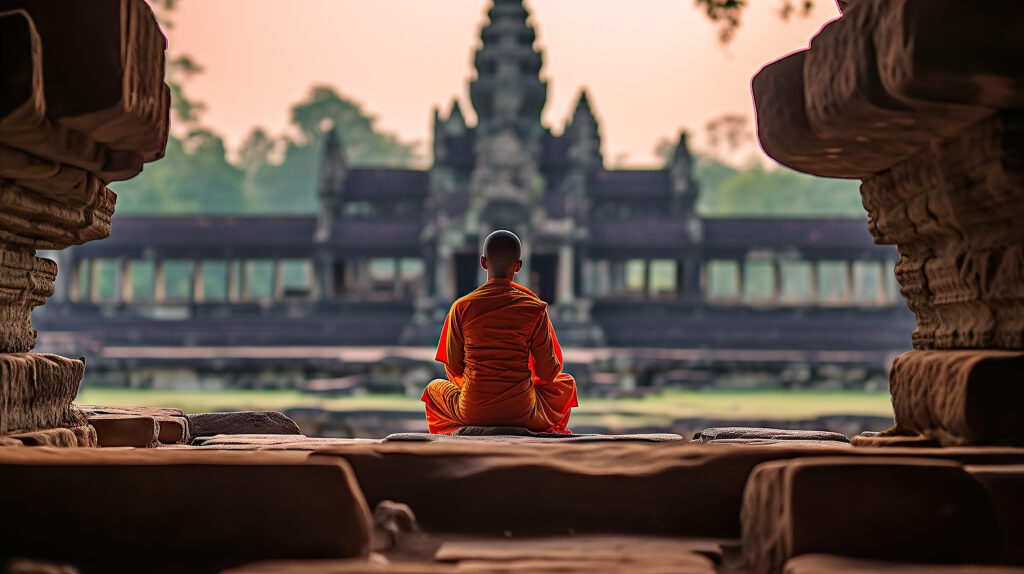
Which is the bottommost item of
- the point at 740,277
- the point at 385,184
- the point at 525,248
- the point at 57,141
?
the point at 57,141

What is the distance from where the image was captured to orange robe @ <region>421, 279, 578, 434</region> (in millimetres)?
3664

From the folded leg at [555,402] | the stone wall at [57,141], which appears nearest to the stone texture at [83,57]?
the stone wall at [57,141]

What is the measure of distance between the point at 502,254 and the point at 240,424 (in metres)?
1.25

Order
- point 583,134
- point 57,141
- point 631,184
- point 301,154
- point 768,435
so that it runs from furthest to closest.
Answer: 1. point 301,154
2. point 631,184
3. point 583,134
4. point 768,435
5. point 57,141

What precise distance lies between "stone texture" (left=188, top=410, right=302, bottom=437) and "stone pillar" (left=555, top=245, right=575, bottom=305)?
19.0 m

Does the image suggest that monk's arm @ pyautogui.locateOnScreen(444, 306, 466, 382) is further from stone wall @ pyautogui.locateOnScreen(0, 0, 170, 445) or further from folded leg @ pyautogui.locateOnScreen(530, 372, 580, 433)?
stone wall @ pyautogui.locateOnScreen(0, 0, 170, 445)

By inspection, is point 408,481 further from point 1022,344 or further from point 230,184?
point 230,184

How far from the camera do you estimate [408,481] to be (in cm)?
238

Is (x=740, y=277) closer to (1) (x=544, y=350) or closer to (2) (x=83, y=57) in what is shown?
(1) (x=544, y=350)

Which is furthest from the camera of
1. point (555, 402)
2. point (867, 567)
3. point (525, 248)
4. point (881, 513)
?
point (525, 248)

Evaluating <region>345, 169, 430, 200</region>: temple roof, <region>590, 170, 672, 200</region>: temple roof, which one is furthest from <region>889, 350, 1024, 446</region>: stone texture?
<region>345, 169, 430, 200</region>: temple roof

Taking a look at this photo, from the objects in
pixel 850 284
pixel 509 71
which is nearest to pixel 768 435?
pixel 850 284

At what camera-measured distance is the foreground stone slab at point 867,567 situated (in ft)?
5.87

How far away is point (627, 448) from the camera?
255cm
